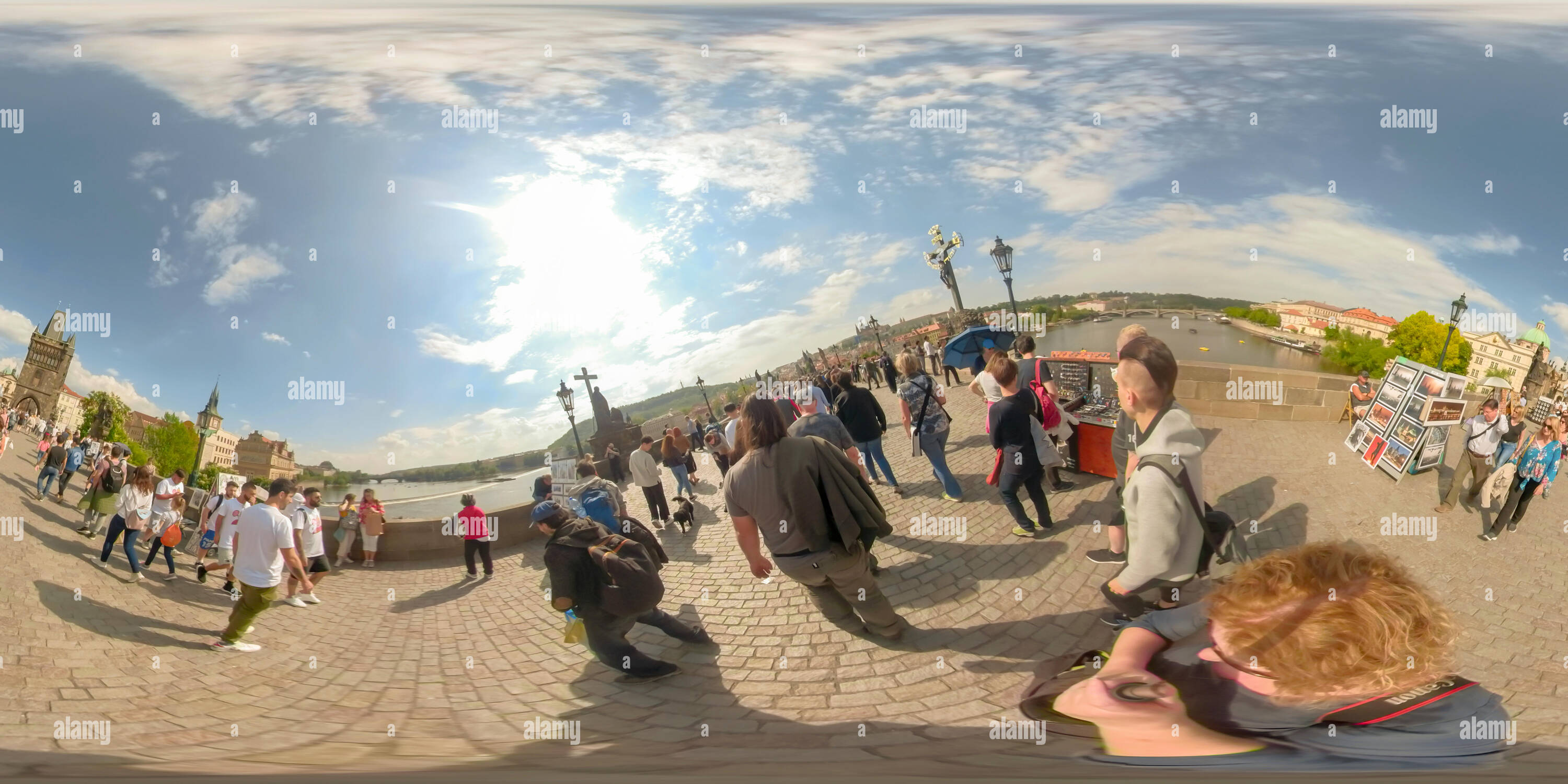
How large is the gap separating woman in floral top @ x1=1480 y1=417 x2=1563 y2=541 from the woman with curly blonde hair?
326 millimetres

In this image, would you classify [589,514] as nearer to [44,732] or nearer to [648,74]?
[44,732]

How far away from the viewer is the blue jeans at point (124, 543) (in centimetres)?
166

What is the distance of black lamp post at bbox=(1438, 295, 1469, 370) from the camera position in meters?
1.61

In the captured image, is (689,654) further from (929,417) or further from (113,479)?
(113,479)

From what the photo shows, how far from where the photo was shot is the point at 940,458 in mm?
1888

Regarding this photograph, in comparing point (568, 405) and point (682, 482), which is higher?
point (568, 405)

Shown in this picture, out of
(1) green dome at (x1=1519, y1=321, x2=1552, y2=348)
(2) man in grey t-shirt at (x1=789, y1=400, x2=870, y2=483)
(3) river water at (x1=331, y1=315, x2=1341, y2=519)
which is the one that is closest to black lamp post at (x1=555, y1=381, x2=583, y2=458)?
(3) river water at (x1=331, y1=315, x2=1341, y2=519)

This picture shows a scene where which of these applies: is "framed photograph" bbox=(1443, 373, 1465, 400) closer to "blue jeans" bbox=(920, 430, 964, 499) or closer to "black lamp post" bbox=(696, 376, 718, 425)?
"blue jeans" bbox=(920, 430, 964, 499)

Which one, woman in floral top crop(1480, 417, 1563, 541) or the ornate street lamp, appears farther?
the ornate street lamp

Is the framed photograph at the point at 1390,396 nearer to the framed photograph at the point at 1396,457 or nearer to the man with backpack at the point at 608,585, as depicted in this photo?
the framed photograph at the point at 1396,457

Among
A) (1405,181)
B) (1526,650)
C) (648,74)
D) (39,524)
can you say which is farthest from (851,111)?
(39,524)

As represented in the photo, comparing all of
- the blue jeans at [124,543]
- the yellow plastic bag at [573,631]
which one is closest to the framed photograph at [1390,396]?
the yellow plastic bag at [573,631]

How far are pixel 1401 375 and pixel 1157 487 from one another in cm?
69

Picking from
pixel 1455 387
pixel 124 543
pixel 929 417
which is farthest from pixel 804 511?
pixel 124 543
